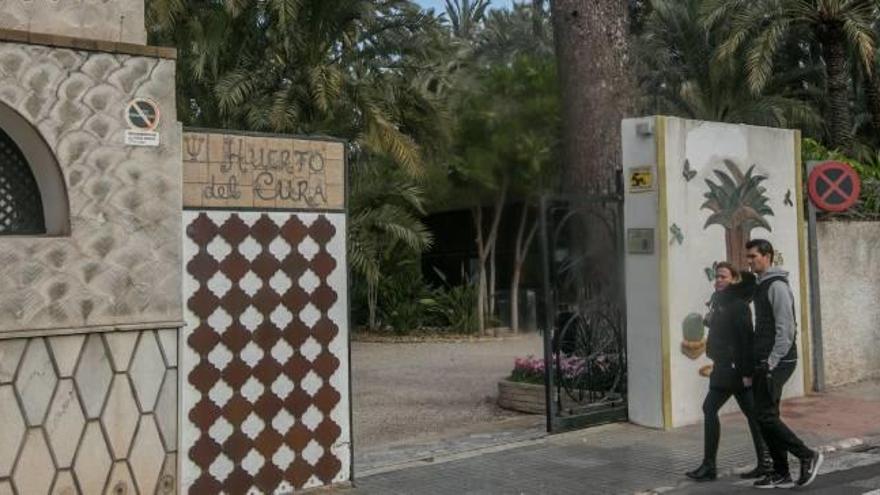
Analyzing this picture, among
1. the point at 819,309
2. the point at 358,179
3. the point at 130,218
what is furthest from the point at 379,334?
the point at 130,218

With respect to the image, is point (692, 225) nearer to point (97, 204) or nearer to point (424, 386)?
point (424, 386)

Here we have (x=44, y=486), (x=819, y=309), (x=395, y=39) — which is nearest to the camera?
(x=44, y=486)

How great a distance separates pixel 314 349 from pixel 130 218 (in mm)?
1669

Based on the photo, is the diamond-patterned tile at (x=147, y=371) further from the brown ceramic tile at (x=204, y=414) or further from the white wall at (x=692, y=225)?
the white wall at (x=692, y=225)

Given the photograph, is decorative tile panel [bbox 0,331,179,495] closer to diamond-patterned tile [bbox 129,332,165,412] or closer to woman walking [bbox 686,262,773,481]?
diamond-patterned tile [bbox 129,332,165,412]

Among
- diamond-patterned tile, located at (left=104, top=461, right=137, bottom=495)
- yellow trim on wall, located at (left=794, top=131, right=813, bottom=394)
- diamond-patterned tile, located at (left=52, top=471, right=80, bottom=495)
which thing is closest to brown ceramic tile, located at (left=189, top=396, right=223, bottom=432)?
diamond-patterned tile, located at (left=104, top=461, right=137, bottom=495)

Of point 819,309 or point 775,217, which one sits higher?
point 775,217

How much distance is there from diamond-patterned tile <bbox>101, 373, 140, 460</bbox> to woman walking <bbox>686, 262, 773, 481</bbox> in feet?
13.9

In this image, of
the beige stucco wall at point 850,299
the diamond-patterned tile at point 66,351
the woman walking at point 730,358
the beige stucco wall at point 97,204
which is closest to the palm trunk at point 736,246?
the beige stucco wall at point 850,299

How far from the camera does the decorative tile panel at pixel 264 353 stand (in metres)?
6.66

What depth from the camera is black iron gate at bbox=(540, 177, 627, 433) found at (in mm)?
9531

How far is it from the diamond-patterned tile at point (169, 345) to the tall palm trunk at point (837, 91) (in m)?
19.5

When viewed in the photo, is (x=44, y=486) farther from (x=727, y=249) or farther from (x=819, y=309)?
(x=819, y=309)

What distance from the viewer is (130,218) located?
21.0 feet
